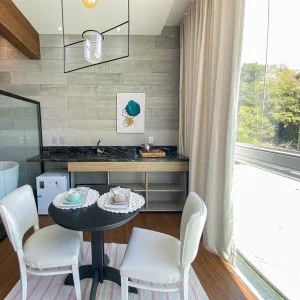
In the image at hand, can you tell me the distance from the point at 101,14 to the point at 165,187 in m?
2.52

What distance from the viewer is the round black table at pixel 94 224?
44.2 inches

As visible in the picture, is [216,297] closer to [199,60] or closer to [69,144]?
[199,60]

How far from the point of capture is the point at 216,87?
5.66 feet

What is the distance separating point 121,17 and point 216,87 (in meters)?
1.69

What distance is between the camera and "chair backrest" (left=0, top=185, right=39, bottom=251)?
116 cm

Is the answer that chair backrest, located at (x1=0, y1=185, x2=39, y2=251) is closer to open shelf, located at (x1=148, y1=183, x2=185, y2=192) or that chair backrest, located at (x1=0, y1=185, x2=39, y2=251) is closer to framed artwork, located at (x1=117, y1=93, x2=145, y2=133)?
open shelf, located at (x1=148, y1=183, x2=185, y2=192)

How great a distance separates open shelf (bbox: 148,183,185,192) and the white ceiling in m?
2.36

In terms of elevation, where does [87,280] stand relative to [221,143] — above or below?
below

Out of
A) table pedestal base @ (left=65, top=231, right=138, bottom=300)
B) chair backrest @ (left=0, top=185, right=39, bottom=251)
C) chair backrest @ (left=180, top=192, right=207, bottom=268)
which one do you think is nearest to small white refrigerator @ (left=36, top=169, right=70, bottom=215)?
chair backrest @ (left=0, top=185, right=39, bottom=251)

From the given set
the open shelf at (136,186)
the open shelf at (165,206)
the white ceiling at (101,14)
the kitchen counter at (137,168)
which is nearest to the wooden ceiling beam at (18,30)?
the white ceiling at (101,14)

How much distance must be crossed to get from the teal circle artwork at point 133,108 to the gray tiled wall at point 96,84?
A: 174 mm

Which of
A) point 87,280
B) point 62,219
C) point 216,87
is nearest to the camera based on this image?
point 62,219

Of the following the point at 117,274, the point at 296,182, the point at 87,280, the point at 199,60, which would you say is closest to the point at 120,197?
the point at 117,274

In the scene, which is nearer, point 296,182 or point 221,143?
point 296,182
